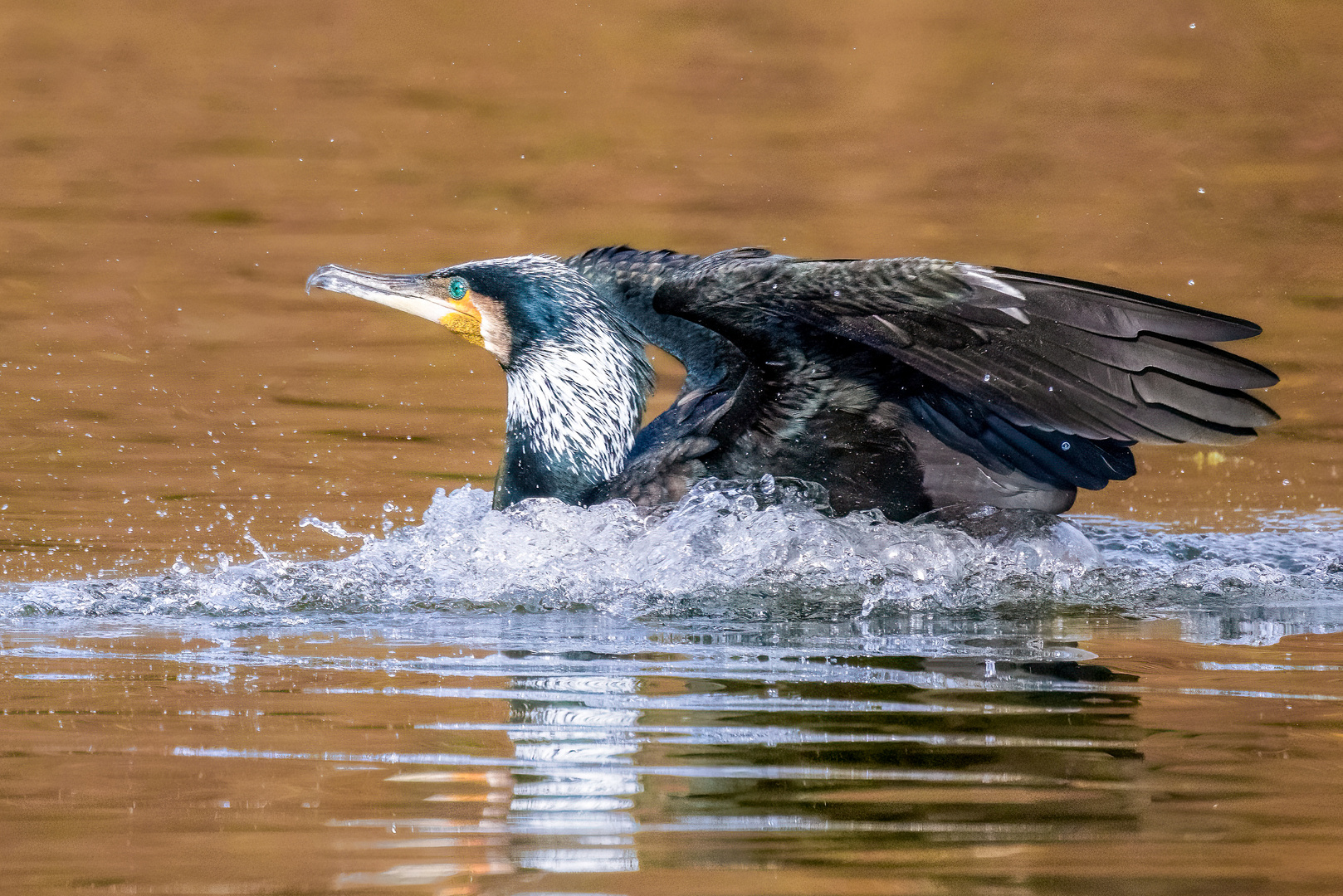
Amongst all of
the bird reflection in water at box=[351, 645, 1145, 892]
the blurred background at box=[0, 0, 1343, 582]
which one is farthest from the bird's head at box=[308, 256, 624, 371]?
the bird reflection in water at box=[351, 645, 1145, 892]

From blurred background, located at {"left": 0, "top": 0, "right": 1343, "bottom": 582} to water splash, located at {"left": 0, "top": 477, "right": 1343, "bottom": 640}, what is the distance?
0.80 m

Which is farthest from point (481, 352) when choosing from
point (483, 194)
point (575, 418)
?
point (575, 418)

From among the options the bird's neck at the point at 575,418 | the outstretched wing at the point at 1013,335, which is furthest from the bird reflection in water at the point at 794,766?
the bird's neck at the point at 575,418

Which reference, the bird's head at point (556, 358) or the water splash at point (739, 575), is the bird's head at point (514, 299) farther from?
the water splash at point (739, 575)

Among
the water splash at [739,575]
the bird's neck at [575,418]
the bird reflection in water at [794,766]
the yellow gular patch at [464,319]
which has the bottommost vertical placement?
the bird reflection in water at [794,766]

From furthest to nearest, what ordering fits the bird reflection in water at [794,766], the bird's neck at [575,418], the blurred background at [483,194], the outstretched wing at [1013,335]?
1. the blurred background at [483,194]
2. the bird's neck at [575,418]
3. the outstretched wing at [1013,335]
4. the bird reflection in water at [794,766]

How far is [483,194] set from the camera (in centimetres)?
1298

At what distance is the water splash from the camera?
212 inches

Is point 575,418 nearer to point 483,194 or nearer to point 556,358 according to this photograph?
point 556,358

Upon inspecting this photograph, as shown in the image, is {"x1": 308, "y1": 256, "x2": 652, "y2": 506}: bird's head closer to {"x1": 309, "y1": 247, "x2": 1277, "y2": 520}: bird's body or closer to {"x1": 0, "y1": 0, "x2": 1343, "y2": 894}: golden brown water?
{"x1": 309, "y1": 247, "x2": 1277, "y2": 520}: bird's body

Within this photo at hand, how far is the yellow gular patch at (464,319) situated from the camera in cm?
663

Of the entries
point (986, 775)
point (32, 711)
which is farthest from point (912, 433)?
point (32, 711)

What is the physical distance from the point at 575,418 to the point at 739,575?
3.82 ft

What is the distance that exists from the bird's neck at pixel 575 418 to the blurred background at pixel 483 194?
752mm
